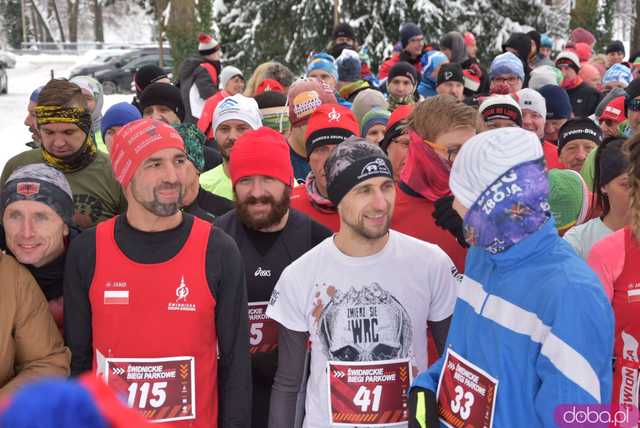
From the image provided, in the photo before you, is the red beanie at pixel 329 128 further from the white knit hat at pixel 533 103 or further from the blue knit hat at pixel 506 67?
the blue knit hat at pixel 506 67

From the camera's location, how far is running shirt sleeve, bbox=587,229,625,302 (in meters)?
2.96

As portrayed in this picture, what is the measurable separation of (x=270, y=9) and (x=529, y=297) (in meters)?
18.5

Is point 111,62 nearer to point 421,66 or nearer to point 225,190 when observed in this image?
point 421,66

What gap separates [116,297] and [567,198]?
2.20 metres

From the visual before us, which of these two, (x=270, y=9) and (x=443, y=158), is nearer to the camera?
(x=443, y=158)

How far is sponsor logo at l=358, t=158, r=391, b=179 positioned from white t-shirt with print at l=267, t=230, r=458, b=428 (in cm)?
29

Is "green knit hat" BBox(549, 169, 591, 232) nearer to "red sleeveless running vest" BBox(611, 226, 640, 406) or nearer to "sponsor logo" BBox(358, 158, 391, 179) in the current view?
"red sleeveless running vest" BBox(611, 226, 640, 406)

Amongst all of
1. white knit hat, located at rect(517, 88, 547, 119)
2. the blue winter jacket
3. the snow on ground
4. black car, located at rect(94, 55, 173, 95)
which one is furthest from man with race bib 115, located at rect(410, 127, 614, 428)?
black car, located at rect(94, 55, 173, 95)

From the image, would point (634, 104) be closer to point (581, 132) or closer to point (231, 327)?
point (581, 132)

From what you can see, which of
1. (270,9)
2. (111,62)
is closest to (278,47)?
(270,9)

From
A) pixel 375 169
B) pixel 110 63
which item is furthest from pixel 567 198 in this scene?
pixel 110 63

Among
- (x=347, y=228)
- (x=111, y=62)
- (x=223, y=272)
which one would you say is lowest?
(x=111, y=62)

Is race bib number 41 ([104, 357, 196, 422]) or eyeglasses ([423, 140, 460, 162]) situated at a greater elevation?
eyeglasses ([423, 140, 460, 162])

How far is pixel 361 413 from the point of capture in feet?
9.67
